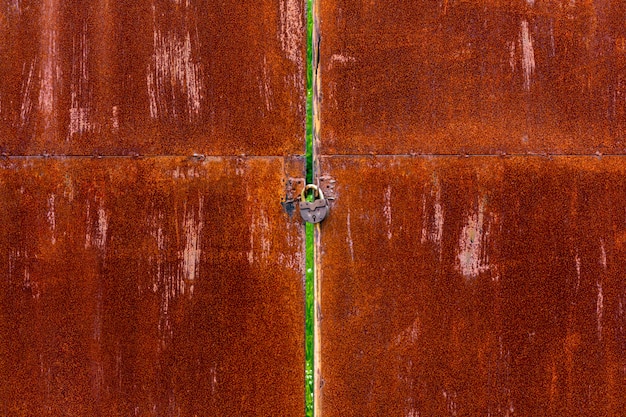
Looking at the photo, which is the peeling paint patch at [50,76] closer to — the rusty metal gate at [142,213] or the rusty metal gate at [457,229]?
the rusty metal gate at [142,213]

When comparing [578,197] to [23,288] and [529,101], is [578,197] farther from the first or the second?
[23,288]

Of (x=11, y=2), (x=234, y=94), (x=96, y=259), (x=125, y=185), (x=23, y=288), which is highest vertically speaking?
(x=11, y=2)

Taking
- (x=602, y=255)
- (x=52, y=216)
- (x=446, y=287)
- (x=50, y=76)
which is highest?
(x=50, y=76)

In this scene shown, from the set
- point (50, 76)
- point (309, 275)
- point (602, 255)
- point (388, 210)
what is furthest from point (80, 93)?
point (602, 255)

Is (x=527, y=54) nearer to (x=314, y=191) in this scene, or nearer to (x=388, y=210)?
(x=388, y=210)

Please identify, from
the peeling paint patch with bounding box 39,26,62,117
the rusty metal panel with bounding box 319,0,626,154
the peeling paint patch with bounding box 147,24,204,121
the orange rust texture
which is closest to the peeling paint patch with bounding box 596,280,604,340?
the rusty metal panel with bounding box 319,0,626,154

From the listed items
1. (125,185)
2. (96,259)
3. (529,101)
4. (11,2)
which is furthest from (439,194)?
(11,2)

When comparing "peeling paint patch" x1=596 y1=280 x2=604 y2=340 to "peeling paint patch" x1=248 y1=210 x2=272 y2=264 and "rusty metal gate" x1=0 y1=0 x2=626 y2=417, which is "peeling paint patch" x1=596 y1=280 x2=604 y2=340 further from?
"peeling paint patch" x1=248 y1=210 x2=272 y2=264
